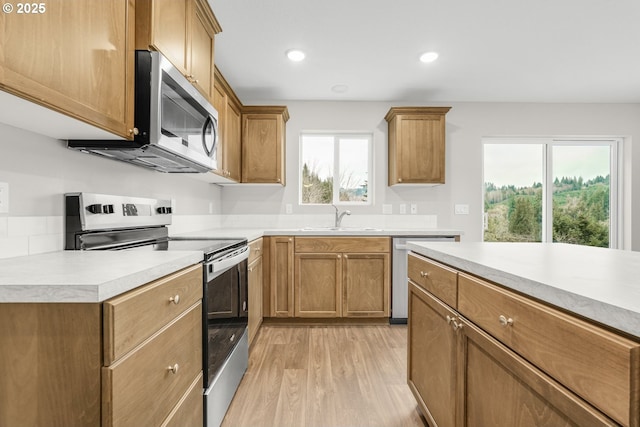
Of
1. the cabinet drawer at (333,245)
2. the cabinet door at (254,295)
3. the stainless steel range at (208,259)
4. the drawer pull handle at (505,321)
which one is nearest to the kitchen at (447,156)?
the cabinet drawer at (333,245)

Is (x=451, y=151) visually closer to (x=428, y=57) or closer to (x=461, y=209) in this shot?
(x=461, y=209)

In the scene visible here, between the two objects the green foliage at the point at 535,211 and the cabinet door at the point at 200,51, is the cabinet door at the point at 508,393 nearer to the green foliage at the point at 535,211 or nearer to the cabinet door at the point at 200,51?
the cabinet door at the point at 200,51

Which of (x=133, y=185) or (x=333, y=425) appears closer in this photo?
(x=333, y=425)

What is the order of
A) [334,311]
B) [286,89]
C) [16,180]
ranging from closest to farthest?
1. [16,180]
2. [334,311]
3. [286,89]

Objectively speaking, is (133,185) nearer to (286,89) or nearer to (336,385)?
(336,385)

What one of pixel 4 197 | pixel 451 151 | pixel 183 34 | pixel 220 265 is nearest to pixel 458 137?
pixel 451 151

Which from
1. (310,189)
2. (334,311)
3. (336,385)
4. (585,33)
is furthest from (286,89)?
(336,385)

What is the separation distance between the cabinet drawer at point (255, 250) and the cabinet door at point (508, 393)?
1644 millimetres

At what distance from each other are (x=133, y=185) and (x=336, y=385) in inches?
67.6

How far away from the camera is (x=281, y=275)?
9.68 ft

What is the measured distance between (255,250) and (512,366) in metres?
2.06

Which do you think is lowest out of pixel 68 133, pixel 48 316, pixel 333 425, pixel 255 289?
pixel 333 425

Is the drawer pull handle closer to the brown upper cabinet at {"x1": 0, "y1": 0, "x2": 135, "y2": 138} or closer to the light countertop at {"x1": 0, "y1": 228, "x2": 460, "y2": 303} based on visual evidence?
the light countertop at {"x1": 0, "y1": 228, "x2": 460, "y2": 303}

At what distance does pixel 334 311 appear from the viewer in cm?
293
